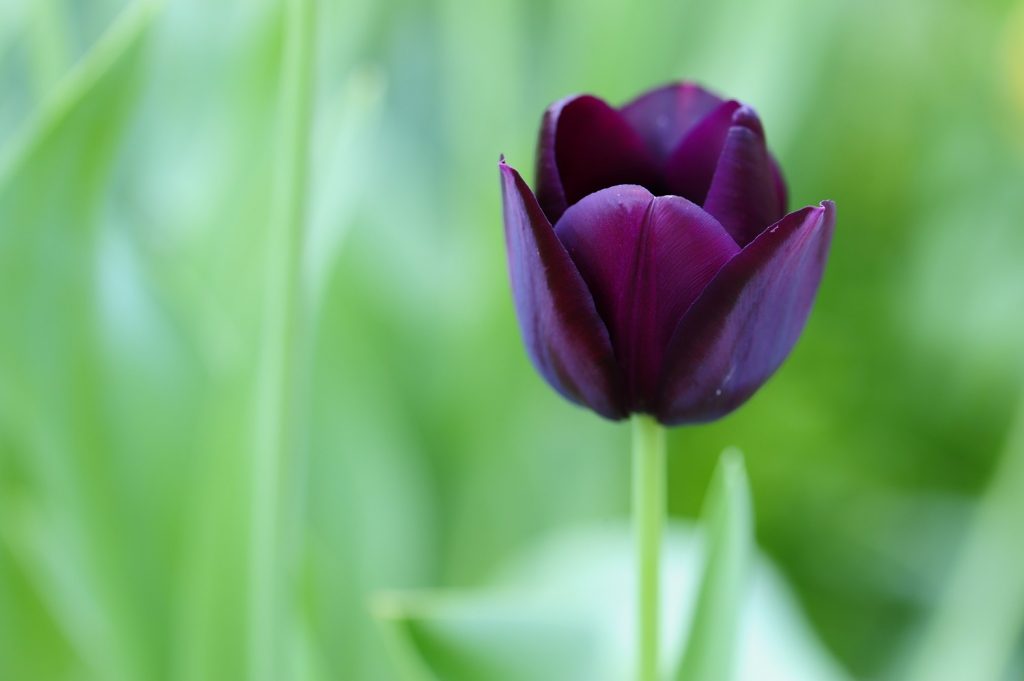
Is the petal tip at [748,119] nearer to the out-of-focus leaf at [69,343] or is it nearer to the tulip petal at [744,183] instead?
the tulip petal at [744,183]

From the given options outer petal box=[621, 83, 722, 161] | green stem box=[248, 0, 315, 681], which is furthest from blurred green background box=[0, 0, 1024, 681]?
outer petal box=[621, 83, 722, 161]

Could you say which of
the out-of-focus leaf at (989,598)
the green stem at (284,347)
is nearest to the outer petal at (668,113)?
the green stem at (284,347)

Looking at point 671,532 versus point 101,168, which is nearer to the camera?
point 101,168

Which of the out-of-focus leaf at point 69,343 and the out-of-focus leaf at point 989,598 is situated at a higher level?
the out-of-focus leaf at point 69,343

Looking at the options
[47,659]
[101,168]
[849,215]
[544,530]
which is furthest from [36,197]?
[849,215]

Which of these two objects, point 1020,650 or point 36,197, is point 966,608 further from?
point 36,197

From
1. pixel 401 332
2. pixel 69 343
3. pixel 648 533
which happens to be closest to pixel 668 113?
pixel 648 533

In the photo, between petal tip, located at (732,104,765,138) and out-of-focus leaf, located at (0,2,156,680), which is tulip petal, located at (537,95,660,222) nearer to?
petal tip, located at (732,104,765,138)
